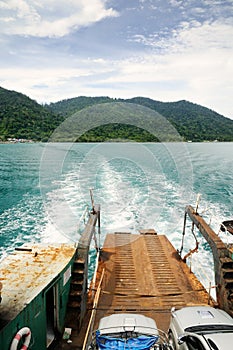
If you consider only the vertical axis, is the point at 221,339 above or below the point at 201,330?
above

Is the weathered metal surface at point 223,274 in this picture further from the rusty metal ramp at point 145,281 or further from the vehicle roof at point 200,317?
the vehicle roof at point 200,317

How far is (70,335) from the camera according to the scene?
580 cm

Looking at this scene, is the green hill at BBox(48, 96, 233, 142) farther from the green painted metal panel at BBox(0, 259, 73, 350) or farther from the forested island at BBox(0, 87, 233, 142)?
the green painted metal panel at BBox(0, 259, 73, 350)

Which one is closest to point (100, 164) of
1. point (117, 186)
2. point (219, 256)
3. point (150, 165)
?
point (150, 165)

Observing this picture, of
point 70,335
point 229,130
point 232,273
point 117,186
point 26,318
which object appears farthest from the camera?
point 229,130

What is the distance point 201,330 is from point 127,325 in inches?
46.4

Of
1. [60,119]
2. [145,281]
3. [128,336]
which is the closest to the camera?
[128,336]

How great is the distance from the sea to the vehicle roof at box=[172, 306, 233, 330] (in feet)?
7.56

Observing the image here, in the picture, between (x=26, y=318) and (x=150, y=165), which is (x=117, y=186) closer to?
(x=150, y=165)

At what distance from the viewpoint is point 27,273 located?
5219 millimetres

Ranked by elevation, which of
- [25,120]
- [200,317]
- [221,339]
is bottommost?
[200,317]

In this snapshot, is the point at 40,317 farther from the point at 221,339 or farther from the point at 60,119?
the point at 60,119

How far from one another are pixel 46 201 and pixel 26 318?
15.9 m

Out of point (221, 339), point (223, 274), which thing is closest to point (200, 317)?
point (221, 339)
